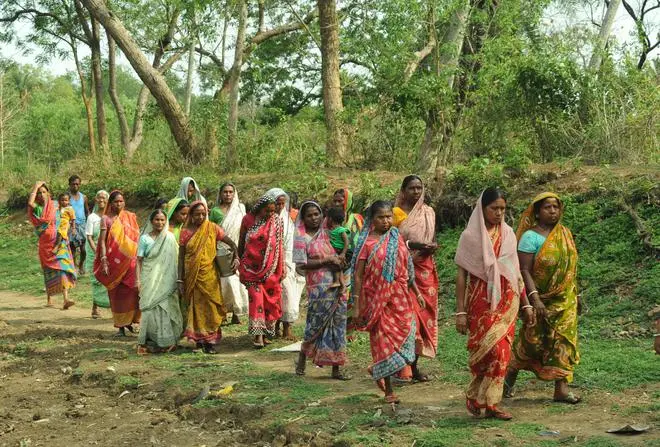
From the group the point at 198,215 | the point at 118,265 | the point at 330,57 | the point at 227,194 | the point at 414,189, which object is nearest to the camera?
the point at 414,189

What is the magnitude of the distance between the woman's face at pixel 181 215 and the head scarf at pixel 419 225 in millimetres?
3102

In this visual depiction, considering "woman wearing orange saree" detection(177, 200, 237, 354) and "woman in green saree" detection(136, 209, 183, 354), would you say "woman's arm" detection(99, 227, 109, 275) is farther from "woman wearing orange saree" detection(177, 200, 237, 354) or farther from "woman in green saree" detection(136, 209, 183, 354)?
"woman wearing orange saree" detection(177, 200, 237, 354)

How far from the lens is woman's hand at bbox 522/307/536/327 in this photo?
6.00 m

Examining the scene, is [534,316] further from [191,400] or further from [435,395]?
[191,400]

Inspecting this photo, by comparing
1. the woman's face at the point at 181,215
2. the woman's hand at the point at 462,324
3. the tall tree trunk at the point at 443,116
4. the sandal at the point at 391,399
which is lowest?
the sandal at the point at 391,399

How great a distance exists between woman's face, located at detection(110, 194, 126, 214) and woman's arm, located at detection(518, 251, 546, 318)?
19.3 ft

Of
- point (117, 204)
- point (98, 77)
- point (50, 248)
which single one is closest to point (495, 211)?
point (117, 204)

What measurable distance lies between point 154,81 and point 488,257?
14.7 metres

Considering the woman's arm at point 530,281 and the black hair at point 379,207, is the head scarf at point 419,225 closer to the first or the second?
the black hair at point 379,207

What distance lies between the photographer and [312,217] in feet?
26.9

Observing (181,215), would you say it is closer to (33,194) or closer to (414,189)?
(414,189)

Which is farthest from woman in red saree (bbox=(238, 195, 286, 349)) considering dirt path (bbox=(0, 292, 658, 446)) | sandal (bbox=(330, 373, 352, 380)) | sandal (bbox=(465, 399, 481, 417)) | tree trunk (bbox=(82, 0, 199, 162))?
tree trunk (bbox=(82, 0, 199, 162))

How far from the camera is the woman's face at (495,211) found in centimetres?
598

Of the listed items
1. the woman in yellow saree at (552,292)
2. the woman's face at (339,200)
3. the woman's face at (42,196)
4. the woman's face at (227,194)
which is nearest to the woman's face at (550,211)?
the woman in yellow saree at (552,292)
